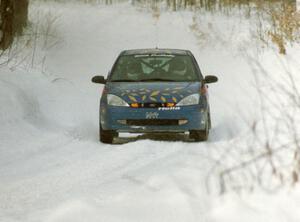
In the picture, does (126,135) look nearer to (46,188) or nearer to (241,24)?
(46,188)

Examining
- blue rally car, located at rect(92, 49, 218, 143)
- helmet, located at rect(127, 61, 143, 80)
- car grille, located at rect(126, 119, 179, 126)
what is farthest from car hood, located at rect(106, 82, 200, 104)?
helmet, located at rect(127, 61, 143, 80)

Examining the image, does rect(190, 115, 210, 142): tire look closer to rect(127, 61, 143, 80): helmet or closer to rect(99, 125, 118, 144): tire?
rect(99, 125, 118, 144): tire

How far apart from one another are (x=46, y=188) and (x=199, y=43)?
56.0ft

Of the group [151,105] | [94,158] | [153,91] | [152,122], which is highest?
[153,91]

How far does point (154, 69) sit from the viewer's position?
37.9 feet

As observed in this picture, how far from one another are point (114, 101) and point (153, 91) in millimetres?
622

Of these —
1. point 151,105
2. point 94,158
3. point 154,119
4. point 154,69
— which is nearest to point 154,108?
point 151,105

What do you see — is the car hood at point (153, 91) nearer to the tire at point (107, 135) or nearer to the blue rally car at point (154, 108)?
the blue rally car at point (154, 108)

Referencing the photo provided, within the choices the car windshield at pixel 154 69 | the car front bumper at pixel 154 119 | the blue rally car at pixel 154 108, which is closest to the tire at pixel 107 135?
the blue rally car at pixel 154 108

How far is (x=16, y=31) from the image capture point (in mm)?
19891

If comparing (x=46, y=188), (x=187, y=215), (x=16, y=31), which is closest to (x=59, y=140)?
(x=46, y=188)

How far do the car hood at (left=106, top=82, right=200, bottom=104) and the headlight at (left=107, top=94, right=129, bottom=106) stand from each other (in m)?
0.05

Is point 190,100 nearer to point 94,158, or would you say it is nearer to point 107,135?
point 107,135

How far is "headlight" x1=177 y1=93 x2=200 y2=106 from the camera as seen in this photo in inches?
407
